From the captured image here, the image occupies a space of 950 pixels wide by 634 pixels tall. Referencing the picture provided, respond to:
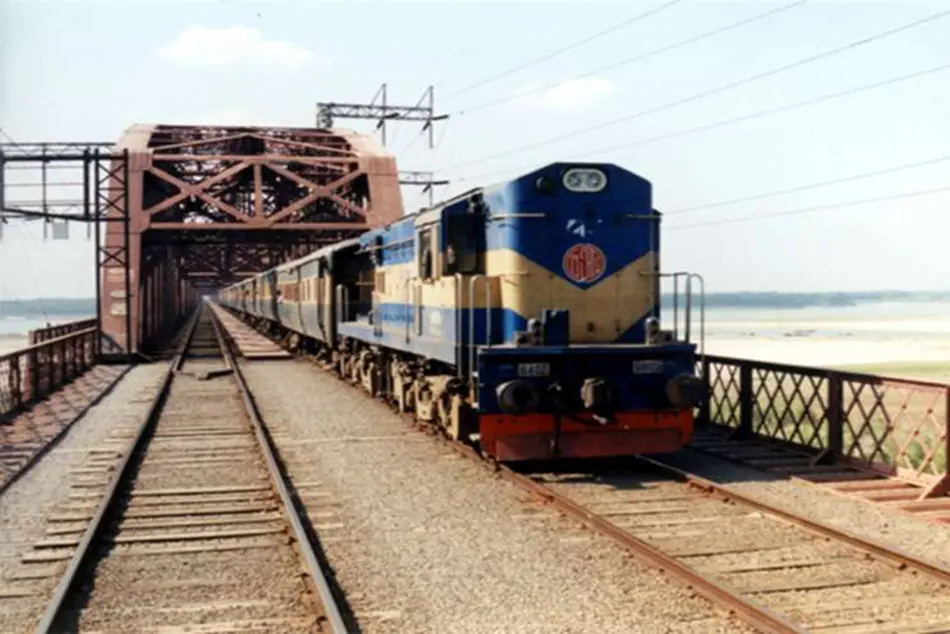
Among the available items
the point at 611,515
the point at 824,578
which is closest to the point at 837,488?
the point at 611,515

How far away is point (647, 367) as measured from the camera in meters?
11.0

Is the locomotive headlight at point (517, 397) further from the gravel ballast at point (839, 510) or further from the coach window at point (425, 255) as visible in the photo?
the coach window at point (425, 255)

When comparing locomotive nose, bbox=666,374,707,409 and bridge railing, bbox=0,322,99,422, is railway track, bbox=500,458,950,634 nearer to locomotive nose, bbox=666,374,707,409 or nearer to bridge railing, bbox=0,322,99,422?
locomotive nose, bbox=666,374,707,409

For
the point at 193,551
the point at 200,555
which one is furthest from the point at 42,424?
the point at 200,555

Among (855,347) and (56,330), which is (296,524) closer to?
(56,330)

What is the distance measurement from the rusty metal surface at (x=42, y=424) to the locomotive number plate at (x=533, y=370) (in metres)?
5.70

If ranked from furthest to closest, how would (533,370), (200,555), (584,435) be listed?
(584,435) → (533,370) → (200,555)

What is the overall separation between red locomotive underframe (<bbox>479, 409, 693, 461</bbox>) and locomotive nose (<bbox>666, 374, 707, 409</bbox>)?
352mm

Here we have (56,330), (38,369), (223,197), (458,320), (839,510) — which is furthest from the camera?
(223,197)

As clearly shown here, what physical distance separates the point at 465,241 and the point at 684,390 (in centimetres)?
315

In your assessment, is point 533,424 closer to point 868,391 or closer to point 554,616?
point 554,616

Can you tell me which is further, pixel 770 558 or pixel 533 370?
pixel 533 370

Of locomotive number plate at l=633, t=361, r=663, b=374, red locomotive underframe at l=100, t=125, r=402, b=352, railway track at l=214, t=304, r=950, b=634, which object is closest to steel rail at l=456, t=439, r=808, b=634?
railway track at l=214, t=304, r=950, b=634

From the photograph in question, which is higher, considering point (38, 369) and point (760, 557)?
point (38, 369)
